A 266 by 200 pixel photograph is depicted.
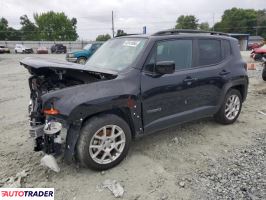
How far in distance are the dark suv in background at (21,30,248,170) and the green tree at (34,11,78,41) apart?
3116 inches

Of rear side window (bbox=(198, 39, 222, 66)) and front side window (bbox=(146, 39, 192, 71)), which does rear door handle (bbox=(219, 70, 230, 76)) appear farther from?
front side window (bbox=(146, 39, 192, 71))

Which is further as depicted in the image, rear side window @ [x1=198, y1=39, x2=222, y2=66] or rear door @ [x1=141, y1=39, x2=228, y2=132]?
rear side window @ [x1=198, y1=39, x2=222, y2=66]

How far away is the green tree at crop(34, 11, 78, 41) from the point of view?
7919cm

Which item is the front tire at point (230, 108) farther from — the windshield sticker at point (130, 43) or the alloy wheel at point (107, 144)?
the alloy wheel at point (107, 144)

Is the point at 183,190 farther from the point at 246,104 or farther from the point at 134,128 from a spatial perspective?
the point at 246,104

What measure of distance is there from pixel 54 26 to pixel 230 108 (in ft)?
266

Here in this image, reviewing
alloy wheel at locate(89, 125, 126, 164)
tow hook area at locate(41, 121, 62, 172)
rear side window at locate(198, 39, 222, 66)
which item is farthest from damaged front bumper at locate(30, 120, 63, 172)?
rear side window at locate(198, 39, 222, 66)

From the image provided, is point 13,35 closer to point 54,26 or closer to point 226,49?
point 54,26

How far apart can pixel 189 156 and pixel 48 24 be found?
82.3 meters

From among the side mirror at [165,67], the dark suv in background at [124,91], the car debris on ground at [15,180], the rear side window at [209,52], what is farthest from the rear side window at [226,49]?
the car debris on ground at [15,180]

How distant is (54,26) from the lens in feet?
261

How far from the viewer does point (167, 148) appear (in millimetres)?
4414

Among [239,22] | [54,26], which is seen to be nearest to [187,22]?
[239,22]

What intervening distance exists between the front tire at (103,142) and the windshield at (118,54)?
0.88 metres
